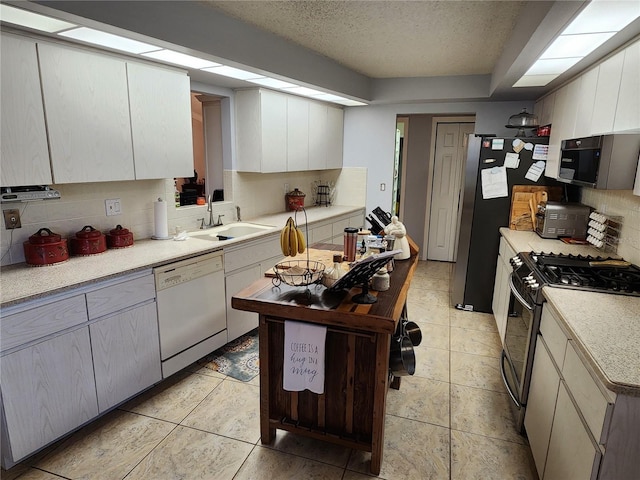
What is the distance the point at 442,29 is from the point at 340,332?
2.31 metres

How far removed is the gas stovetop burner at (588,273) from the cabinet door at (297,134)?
2.59m

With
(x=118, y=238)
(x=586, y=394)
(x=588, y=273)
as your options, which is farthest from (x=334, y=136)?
(x=586, y=394)

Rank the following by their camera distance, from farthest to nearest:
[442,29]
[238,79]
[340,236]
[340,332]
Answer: [340,236]
[238,79]
[442,29]
[340,332]

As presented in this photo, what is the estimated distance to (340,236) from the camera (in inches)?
195

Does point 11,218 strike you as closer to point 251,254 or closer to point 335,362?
point 251,254

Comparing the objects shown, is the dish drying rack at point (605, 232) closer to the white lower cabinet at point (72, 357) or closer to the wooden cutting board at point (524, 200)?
the wooden cutting board at point (524, 200)

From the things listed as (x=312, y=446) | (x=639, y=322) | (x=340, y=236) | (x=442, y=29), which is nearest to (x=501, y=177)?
(x=442, y=29)

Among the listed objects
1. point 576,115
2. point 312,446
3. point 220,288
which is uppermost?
point 576,115

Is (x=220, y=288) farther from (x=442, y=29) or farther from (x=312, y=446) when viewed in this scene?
(x=442, y=29)

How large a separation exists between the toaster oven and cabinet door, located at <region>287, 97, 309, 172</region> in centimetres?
249

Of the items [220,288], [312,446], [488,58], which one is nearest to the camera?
[312,446]

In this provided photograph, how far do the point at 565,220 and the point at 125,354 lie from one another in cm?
340

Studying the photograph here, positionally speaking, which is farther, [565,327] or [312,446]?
[312,446]

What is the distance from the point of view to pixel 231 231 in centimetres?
372
